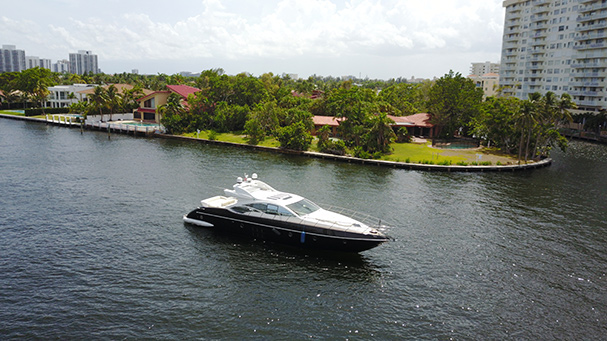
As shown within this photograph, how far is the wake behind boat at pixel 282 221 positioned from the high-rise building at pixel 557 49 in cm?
11275

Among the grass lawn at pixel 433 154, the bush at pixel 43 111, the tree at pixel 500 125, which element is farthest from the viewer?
the bush at pixel 43 111

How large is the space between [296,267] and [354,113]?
52272 millimetres

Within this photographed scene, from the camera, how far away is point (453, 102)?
91.9 meters

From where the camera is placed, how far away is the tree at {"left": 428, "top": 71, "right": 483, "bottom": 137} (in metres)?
91.4

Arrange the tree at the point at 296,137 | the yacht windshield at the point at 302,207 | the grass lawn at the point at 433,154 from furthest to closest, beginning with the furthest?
1. the tree at the point at 296,137
2. the grass lawn at the point at 433,154
3. the yacht windshield at the point at 302,207

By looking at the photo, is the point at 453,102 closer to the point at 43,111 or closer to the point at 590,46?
the point at 590,46

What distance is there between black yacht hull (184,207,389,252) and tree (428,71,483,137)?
6877 cm

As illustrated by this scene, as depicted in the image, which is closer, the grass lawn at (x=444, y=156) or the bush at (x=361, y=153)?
the grass lawn at (x=444, y=156)

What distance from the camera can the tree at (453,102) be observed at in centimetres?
9138

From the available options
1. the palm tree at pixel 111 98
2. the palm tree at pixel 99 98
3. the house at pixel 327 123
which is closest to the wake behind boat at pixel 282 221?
the house at pixel 327 123

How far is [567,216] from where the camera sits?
143 ft

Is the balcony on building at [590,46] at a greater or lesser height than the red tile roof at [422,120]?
greater

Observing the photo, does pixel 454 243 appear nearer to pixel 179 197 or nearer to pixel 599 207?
pixel 599 207

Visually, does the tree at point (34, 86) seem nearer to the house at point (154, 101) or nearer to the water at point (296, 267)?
the house at point (154, 101)
